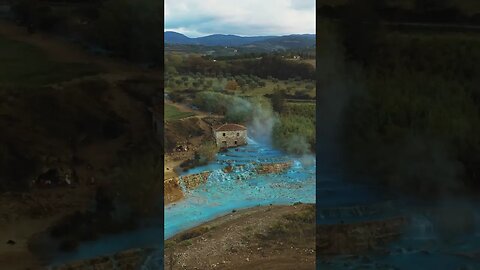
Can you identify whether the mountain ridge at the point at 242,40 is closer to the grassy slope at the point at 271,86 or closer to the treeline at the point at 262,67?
the treeline at the point at 262,67

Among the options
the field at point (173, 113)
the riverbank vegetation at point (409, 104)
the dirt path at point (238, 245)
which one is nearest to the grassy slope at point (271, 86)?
the field at point (173, 113)

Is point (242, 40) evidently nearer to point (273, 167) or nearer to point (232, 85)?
point (232, 85)

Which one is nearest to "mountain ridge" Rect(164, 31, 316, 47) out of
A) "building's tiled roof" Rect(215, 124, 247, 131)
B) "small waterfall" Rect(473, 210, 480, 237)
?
"building's tiled roof" Rect(215, 124, 247, 131)

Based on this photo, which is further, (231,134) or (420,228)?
(231,134)

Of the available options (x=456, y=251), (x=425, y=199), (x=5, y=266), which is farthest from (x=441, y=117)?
(x=5, y=266)

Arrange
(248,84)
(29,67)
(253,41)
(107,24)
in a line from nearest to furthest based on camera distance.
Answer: (29,67)
(107,24)
(248,84)
(253,41)

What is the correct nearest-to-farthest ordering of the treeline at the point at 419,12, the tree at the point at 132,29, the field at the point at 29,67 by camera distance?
the field at the point at 29,67 → the tree at the point at 132,29 → the treeline at the point at 419,12

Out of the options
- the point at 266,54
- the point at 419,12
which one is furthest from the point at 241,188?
the point at 419,12
